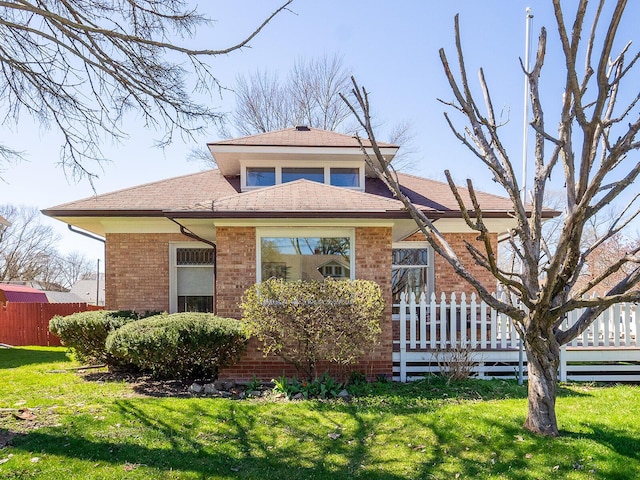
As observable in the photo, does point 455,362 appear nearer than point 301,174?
Yes

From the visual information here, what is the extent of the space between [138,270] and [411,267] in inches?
265

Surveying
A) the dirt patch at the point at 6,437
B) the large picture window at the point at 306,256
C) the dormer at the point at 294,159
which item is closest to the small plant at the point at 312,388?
the large picture window at the point at 306,256

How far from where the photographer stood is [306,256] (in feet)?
25.5

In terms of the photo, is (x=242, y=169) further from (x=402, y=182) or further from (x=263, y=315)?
(x=263, y=315)

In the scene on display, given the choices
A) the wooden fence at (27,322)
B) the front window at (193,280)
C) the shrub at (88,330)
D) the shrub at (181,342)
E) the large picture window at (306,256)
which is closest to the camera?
the shrub at (181,342)

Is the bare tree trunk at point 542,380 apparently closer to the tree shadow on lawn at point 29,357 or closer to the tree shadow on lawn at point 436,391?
the tree shadow on lawn at point 436,391

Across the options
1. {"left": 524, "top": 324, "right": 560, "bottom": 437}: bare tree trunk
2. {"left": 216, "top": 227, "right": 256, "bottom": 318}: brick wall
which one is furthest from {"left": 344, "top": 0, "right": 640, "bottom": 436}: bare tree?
{"left": 216, "top": 227, "right": 256, "bottom": 318}: brick wall

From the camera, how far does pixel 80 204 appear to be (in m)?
9.70

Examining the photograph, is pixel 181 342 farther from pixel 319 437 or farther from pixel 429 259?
pixel 429 259

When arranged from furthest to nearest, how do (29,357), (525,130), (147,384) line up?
(29,357) → (525,130) → (147,384)

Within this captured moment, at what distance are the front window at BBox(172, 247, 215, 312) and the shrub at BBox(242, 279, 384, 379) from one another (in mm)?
4022

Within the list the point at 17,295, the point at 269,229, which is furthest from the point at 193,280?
the point at 17,295

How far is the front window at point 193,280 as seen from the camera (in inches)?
412

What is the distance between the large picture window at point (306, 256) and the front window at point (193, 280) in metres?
3.43
